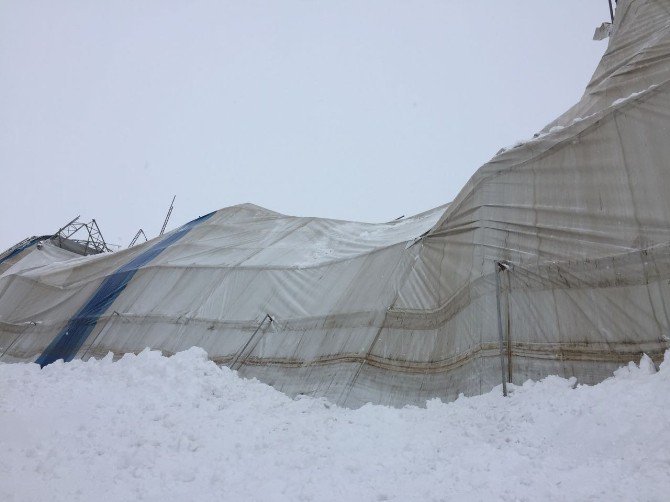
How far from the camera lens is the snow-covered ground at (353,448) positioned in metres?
4.95

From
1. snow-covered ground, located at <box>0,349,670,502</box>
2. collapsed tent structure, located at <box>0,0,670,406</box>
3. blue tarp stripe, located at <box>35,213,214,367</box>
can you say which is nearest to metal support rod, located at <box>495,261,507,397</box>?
collapsed tent structure, located at <box>0,0,670,406</box>

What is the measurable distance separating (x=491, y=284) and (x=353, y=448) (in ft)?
12.5

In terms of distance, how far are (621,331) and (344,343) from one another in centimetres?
535

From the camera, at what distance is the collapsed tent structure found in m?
7.14

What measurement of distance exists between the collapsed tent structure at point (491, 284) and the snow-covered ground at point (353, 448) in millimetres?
784

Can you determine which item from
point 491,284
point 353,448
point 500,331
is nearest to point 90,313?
point 353,448

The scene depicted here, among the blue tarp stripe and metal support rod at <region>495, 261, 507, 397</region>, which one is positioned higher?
metal support rod at <region>495, 261, 507, 397</region>

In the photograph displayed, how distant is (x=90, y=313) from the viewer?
57.1 feet

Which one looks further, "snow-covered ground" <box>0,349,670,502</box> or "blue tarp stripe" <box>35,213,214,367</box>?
"blue tarp stripe" <box>35,213,214,367</box>

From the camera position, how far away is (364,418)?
781 centimetres

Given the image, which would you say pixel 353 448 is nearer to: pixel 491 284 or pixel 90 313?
pixel 491 284

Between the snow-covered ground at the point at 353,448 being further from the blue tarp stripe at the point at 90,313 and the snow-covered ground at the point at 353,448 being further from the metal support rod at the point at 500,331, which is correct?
the blue tarp stripe at the point at 90,313

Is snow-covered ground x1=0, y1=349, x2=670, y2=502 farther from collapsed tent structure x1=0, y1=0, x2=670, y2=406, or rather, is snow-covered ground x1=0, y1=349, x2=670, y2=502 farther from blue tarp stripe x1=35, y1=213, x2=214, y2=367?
Result: blue tarp stripe x1=35, y1=213, x2=214, y2=367

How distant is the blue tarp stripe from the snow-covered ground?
8142 mm
